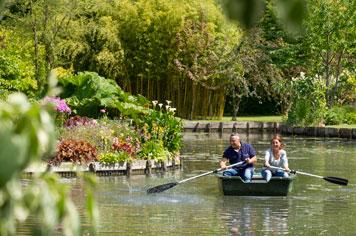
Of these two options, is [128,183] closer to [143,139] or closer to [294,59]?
[143,139]

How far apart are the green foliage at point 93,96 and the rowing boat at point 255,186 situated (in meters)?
7.67

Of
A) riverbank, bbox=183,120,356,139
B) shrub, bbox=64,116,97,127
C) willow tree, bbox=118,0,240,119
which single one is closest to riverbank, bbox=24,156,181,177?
shrub, bbox=64,116,97,127

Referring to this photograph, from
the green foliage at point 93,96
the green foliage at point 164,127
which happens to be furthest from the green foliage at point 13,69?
the green foliage at point 164,127

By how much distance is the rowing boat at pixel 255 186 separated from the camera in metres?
16.7

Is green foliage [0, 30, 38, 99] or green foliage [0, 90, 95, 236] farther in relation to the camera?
green foliage [0, 30, 38, 99]

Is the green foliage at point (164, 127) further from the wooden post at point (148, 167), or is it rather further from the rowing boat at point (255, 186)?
the rowing boat at point (255, 186)

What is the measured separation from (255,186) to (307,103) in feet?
67.0

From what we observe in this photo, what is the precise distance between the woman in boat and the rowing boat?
0.16 metres

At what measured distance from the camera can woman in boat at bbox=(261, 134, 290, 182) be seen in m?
16.9

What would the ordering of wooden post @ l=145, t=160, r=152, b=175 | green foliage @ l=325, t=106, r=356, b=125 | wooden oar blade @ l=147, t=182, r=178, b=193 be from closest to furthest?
wooden oar blade @ l=147, t=182, r=178, b=193, wooden post @ l=145, t=160, r=152, b=175, green foliage @ l=325, t=106, r=356, b=125

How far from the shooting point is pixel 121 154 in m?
20.4

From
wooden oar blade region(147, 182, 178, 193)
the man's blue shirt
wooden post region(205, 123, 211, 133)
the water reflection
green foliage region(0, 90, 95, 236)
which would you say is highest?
wooden post region(205, 123, 211, 133)

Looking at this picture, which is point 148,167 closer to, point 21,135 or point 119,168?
point 119,168

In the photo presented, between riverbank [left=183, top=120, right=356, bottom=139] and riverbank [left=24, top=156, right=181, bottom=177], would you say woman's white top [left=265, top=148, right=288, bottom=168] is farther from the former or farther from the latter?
riverbank [left=183, top=120, right=356, bottom=139]
